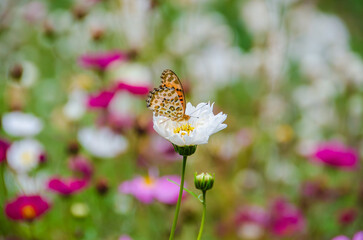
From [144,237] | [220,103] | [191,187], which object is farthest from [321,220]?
[220,103]

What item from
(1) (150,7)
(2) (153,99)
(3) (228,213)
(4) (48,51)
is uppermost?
(4) (48,51)

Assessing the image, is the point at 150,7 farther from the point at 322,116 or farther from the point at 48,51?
the point at 48,51

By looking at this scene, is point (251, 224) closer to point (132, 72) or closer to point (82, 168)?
point (82, 168)

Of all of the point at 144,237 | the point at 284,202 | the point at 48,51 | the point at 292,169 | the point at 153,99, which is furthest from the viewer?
the point at 48,51

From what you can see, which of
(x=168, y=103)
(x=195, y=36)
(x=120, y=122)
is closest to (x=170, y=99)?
(x=168, y=103)

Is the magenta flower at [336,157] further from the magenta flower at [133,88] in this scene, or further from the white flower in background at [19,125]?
the white flower in background at [19,125]

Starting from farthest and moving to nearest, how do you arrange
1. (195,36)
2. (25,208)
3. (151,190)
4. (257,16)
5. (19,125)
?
1. (257,16)
2. (195,36)
3. (19,125)
4. (151,190)
5. (25,208)

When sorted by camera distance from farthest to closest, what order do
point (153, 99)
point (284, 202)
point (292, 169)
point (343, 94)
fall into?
point (343, 94) < point (292, 169) < point (284, 202) < point (153, 99)
